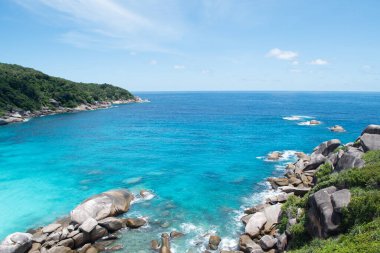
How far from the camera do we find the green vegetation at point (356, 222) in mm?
17625

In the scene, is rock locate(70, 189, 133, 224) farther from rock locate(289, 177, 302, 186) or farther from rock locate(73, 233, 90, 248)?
rock locate(289, 177, 302, 186)

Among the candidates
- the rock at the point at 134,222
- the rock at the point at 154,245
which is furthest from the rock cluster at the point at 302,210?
the rock at the point at 134,222

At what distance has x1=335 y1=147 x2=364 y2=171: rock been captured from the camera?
101ft

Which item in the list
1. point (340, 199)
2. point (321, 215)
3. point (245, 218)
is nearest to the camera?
point (340, 199)

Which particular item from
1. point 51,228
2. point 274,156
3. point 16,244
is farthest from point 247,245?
point 274,156

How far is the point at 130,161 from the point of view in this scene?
58.4 meters

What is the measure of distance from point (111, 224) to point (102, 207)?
373 centimetres

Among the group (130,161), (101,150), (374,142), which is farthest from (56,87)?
(374,142)

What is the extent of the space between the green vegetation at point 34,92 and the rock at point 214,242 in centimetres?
10933

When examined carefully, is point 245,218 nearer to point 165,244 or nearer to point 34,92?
point 165,244

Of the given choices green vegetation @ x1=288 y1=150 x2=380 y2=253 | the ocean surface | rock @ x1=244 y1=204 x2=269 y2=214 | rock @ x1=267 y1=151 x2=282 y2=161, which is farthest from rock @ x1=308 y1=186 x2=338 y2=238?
rock @ x1=267 y1=151 x2=282 y2=161

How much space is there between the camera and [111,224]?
102 ft

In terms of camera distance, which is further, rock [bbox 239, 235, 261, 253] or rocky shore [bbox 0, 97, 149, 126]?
rocky shore [bbox 0, 97, 149, 126]

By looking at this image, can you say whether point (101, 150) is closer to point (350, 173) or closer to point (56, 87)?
point (350, 173)
